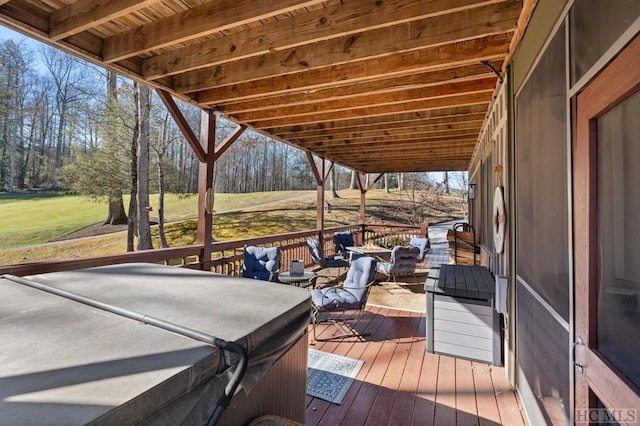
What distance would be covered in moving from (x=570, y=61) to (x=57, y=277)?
11.3 ft

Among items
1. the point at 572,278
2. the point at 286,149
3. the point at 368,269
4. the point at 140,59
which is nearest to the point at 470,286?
the point at 368,269

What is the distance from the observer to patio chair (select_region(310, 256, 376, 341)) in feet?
11.6

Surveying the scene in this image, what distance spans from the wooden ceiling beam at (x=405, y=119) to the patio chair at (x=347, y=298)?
2289mm

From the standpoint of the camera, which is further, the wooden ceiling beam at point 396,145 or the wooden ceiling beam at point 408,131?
the wooden ceiling beam at point 396,145

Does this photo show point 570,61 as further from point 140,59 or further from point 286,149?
point 286,149

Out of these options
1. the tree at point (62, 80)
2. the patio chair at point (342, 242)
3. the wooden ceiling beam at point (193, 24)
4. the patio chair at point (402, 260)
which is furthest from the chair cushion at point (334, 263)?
the tree at point (62, 80)

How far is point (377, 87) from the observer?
11.7ft

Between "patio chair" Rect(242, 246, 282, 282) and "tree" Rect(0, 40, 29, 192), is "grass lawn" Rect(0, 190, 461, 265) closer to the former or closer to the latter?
"tree" Rect(0, 40, 29, 192)

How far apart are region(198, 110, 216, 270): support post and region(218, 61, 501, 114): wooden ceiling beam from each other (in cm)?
32

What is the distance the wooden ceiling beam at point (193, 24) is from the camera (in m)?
2.22

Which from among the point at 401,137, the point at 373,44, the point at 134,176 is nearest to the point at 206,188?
the point at 373,44

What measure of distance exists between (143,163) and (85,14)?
7.56 metres

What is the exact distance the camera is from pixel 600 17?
1.13 metres

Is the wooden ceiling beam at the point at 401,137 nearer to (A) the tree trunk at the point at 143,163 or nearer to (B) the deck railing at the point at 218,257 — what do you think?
(B) the deck railing at the point at 218,257
